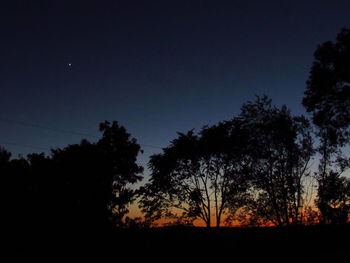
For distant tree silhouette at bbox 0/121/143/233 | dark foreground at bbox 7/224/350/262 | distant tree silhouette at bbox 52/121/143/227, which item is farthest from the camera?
distant tree silhouette at bbox 52/121/143/227

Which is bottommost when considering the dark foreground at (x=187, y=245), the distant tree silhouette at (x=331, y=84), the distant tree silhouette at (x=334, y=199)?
the dark foreground at (x=187, y=245)

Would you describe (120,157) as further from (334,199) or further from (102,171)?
(334,199)

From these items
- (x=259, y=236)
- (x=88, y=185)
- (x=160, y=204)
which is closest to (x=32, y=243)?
(x=259, y=236)

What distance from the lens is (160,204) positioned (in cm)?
3322

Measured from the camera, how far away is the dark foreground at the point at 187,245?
9594 mm

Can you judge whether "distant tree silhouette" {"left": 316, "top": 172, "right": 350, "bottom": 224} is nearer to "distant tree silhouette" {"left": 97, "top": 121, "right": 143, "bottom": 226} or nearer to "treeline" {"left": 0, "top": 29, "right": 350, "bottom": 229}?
"treeline" {"left": 0, "top": 29, "right": 350, "bottom": 229}

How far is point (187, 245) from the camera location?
11.2 metres

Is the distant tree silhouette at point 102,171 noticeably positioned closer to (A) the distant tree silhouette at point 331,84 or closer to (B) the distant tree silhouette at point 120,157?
(B) the distant tree silhouette at point 120,157

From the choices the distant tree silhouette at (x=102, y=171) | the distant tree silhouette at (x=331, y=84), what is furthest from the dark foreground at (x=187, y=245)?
the distant tree silhouette at (x=102, y=171)

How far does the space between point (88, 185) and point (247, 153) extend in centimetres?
1998

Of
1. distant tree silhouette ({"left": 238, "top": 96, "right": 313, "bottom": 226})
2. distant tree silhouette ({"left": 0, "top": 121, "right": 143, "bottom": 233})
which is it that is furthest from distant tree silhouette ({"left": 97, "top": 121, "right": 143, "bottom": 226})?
distant tree silhouette ({"left": 238, "top": 96, "right": 313, "bottom": 226})

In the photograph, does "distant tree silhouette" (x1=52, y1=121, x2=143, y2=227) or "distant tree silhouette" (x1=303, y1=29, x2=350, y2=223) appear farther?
"distant tree silhouette" (x1=52, y1=121, x2=143, y2=227)

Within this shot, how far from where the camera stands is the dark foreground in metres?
9.59

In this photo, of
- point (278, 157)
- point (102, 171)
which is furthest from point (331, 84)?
point (102, 171)
